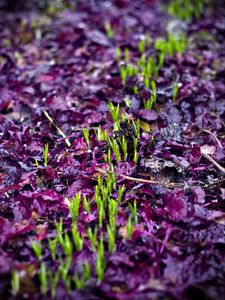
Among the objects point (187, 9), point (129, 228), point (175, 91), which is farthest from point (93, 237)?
point (187, 9)

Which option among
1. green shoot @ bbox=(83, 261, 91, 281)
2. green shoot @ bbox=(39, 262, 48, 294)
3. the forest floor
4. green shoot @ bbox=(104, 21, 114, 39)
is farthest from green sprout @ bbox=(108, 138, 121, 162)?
green shoot @ bbox=(104, 21, 114, 39)

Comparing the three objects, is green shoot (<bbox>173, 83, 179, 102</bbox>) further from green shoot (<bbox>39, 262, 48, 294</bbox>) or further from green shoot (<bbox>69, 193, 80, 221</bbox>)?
green shoot (<bbox>39, 262, 48, 294</bbox>)

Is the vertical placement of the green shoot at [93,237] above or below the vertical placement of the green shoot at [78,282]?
above

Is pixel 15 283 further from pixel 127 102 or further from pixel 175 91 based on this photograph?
pixel 175 91

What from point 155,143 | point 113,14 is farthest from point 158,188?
point 113,14

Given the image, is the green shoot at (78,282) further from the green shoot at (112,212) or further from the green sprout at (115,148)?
the green sprout at (115,148)

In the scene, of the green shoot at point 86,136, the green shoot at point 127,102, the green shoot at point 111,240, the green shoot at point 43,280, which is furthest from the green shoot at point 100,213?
the green shoot at point 127,102

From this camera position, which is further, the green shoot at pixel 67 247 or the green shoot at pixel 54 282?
the green shoot at pixel 67 247

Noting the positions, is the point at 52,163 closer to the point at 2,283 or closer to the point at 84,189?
the point at 84,189
